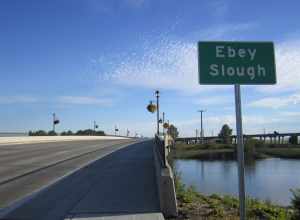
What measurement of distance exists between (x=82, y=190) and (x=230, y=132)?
113m

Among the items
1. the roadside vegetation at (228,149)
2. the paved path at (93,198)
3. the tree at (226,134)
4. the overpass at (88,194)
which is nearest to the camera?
the overpass at (88,194)

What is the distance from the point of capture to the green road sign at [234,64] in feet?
17.3

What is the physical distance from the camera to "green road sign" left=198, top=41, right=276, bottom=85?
5266 millimetres

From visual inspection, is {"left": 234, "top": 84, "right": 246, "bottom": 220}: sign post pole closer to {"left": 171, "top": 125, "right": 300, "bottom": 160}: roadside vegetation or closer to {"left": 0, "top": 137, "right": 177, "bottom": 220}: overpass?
{"left": 0, "top": 137, "right": 177, "bottom": 220}: overpass

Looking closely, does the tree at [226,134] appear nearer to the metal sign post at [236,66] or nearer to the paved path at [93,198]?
the paved path at [93,198]

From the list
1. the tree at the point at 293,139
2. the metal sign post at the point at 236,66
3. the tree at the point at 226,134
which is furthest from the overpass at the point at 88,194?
the tree at the point at 293,139

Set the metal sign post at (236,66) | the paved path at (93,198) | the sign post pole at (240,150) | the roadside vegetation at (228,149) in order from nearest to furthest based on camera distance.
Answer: the sign post pole at (240,150)
the metal sign post at (236,66)
the paved path at (93,198)
the roadside vegetation at (228,149)

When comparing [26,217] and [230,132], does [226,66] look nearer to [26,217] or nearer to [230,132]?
[26,217]

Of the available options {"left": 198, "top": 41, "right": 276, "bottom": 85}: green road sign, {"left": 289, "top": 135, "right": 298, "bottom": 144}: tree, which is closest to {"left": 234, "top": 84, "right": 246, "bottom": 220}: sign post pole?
{"left": 198, "top": 41, "right": 276, "bottom": 85}: green road sign

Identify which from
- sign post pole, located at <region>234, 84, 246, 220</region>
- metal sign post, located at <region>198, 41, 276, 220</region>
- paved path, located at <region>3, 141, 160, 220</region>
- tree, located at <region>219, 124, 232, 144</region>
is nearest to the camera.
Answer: sign post pole, located at <region>234, 84, 246, 220</region>

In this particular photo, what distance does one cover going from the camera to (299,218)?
28.0ft

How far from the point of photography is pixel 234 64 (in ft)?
17.4

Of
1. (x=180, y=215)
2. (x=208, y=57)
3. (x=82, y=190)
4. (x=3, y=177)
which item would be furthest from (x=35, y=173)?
(x=208, y=57)

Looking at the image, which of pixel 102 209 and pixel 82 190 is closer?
pixel 102 209
